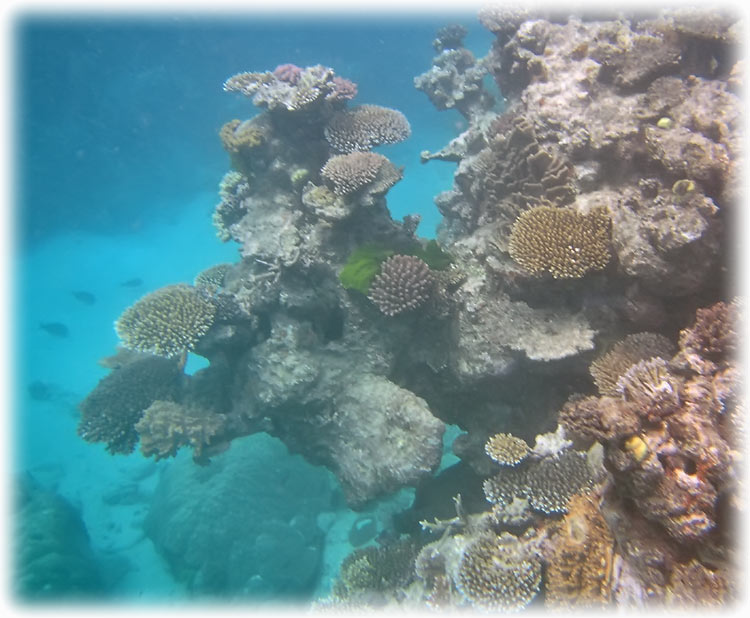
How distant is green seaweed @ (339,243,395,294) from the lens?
6457mm

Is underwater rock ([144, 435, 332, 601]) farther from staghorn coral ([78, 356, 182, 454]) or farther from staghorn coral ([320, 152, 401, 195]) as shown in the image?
staghorn coral ([320, 152, 401, 195])

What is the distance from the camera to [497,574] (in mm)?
4555

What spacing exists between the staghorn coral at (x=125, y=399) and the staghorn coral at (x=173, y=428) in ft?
1.20

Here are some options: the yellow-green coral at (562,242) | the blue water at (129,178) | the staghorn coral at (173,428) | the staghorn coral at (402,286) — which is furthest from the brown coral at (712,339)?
the blue water at (129,178)

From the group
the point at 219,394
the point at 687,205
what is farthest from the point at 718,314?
the point at 219,394

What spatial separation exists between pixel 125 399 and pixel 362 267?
18.1ft

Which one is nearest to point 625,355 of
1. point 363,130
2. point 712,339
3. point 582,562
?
point 712,339

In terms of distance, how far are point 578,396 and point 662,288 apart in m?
1.53

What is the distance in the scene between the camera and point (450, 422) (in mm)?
7266

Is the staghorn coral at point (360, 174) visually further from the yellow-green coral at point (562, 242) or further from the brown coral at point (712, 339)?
the brown coral at point (712, 339)

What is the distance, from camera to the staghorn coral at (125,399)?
823 centimetres

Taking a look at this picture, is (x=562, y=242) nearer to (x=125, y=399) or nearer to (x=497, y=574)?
(x=497, y=574)

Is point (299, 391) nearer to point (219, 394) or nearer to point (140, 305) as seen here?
point (219, 394)

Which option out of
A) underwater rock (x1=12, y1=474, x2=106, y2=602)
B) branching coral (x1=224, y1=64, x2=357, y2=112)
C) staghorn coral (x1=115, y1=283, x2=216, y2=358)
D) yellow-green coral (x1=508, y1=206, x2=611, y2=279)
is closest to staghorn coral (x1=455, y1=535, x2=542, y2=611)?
yellow-green coral (x1=508, y1=206, x2=611, y2=279)
